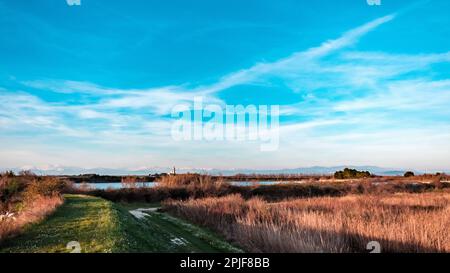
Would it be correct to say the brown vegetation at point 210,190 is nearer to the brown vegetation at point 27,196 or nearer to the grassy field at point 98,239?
the brown vegetation at point 27,196

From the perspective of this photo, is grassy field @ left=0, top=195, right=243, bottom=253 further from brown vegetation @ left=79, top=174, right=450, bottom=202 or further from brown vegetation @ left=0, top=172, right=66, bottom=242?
brown vegetation @ left=79, top=174, right=450, bottom=202

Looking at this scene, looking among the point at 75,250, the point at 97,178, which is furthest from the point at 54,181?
the point at 97,178

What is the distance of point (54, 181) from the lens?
27844 millimetres

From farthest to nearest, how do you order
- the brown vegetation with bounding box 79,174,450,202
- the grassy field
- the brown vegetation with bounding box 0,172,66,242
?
the brown vegetation with bounding box 79,174,450,202 < the brown vegetation with bounding box 0,172,66,242 < the grassy field

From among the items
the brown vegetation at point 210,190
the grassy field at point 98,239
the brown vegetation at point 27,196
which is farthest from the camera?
the brown vegetation at point 210,190

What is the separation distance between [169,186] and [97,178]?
144 ft

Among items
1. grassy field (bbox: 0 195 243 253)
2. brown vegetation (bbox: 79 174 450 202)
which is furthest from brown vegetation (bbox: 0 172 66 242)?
brown vegetation (bbox: 79 174 450 202)

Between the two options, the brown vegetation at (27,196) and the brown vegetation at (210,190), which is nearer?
the brown vegetation at (27,196)

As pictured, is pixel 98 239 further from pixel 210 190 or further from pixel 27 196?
pixel 210 190

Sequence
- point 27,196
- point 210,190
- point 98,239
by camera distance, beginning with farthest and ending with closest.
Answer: point 210,190 → point 27,196 → point 98,239

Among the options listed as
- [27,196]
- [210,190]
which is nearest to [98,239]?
[27,196]

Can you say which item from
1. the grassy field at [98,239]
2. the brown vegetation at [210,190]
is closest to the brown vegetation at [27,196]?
the grassy field at [98,239]

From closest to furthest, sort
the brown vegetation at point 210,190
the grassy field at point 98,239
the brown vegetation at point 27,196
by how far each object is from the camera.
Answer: the grassy field at point 98,239 → the brown vegetation at point 27,196 → the brown vegetation at point 210,190
